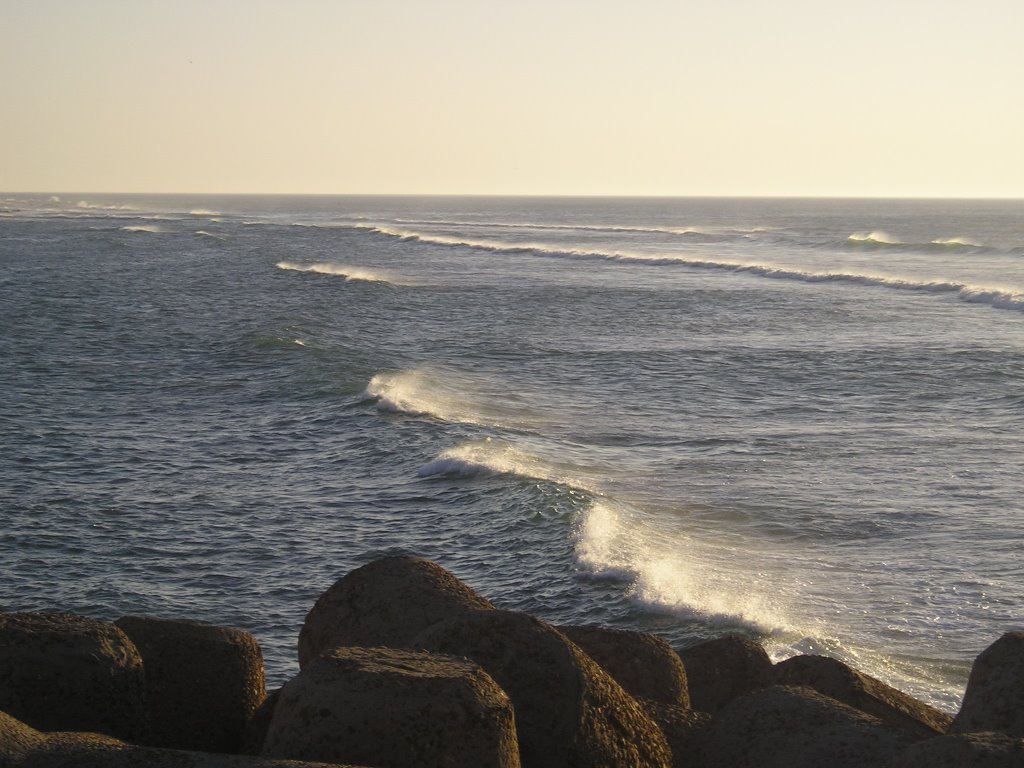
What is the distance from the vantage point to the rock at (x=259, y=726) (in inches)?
265

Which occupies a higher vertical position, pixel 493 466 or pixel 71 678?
pixel 71 678

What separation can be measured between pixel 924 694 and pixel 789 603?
2371mm

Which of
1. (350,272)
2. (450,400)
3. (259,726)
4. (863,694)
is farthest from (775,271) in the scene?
(259,726)

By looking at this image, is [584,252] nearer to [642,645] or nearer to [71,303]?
[71,303]

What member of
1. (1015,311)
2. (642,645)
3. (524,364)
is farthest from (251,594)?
(1015,311)

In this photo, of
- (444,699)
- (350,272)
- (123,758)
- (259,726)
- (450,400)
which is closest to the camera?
(123,758)

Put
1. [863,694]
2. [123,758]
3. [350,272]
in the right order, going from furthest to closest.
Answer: [350,272] < [863,694] < [123,758]

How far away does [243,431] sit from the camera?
814 inches

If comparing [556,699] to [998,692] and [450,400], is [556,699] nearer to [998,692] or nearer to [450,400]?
[998,692]

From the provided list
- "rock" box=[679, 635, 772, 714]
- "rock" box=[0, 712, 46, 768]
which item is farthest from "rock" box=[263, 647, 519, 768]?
"rock" box=[679, 635, 772, 714]

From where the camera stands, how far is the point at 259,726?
6.79 m

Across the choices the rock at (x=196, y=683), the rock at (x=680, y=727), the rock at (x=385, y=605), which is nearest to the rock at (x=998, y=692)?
the rock at (x=680, y=727)

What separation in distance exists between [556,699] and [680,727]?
1110mm

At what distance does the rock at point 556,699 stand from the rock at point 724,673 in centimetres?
186
